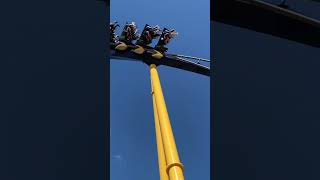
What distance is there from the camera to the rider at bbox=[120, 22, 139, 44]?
8.16 metres

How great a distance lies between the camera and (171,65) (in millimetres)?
8727

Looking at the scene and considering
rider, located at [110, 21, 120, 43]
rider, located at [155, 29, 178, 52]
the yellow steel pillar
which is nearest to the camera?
the yellow steel pillar

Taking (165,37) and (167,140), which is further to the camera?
(165,37)

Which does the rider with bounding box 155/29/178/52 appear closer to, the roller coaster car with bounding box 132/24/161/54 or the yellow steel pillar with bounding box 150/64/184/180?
the roller coaster car with bounding box 132/24/161/54

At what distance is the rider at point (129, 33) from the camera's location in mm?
8156

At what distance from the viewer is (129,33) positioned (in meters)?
8.26
